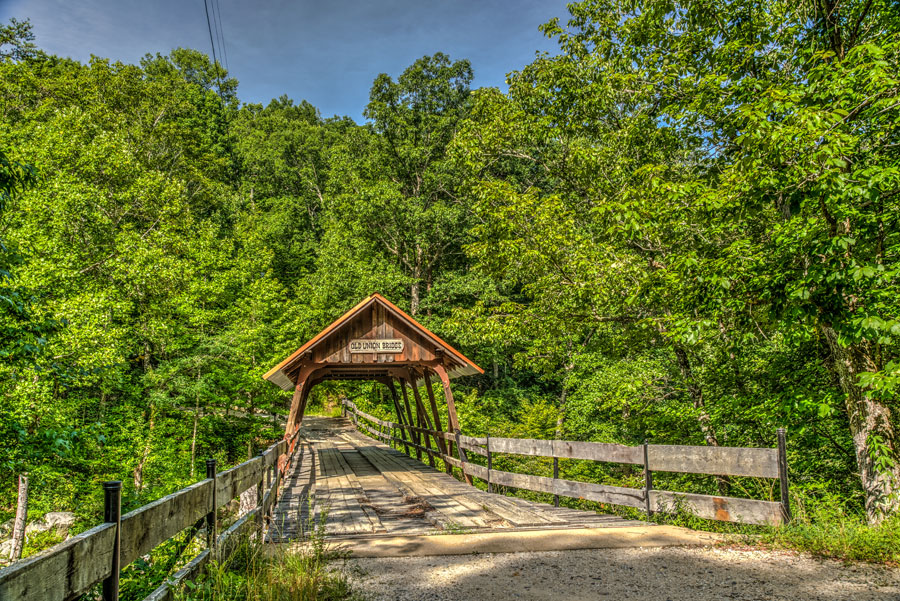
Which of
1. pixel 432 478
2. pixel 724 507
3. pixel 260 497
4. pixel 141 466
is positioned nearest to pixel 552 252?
pixel 432 478

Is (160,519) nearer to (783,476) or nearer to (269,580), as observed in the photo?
(269,580)

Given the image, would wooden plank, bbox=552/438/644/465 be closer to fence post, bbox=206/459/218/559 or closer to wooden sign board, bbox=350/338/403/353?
fence post, bbox=206/459/218/559

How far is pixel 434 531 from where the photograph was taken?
19.3 feet

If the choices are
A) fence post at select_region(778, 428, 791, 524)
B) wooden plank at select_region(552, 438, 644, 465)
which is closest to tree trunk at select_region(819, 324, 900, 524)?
fence post at select_region(778, 428, 791, 524)

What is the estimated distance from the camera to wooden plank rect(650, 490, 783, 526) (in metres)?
5.32

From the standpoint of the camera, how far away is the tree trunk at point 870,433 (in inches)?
234

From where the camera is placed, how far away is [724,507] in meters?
5.59

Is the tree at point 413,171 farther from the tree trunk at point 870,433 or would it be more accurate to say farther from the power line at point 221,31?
the tree trunk at point 870,433

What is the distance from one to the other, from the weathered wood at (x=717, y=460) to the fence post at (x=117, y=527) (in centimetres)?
528

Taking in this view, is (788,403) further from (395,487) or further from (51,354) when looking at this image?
(51,354)

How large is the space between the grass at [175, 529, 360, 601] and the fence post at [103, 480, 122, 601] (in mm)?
525

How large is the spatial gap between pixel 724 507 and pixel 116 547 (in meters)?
5.62

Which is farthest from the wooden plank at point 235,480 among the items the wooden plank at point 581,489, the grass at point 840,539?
the grass at point 840,539

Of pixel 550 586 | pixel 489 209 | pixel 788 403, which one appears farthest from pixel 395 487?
pixel 489 209
